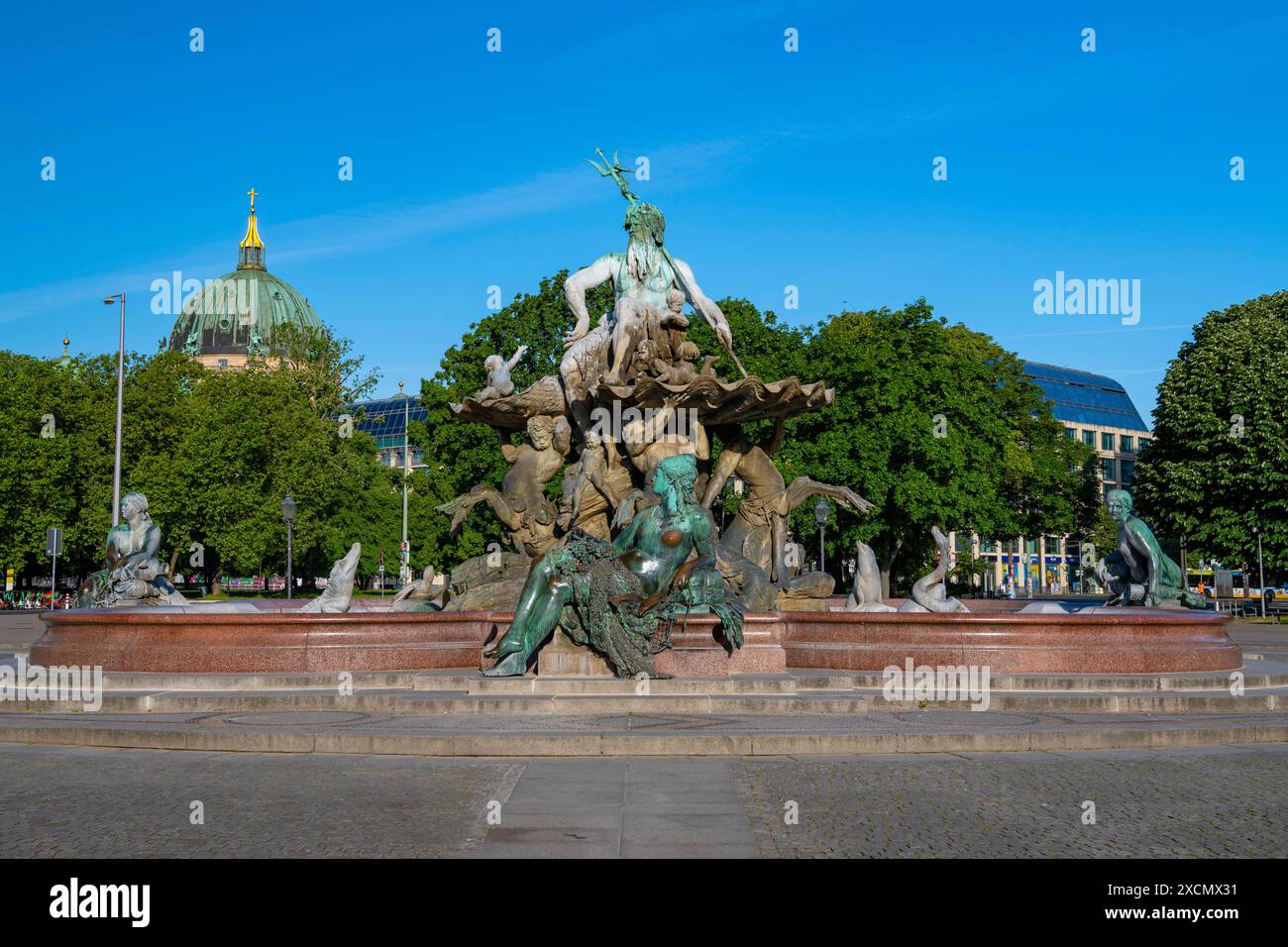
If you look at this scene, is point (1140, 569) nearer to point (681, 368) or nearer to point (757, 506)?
point (757, 506)

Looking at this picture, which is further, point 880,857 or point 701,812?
point 701,812

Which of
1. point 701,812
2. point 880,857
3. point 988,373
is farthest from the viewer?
point 988,373

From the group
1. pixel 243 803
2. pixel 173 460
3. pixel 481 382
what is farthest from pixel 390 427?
pixel 243 803

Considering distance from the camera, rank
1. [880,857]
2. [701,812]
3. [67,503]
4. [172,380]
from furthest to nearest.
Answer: [172,380], [67,503], [701,812], [880,857]

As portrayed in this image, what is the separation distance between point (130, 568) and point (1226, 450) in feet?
136

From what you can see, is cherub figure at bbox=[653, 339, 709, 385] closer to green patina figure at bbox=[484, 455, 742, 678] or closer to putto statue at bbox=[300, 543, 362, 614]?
putto statue at bbox=[300, 543, 362, 614]


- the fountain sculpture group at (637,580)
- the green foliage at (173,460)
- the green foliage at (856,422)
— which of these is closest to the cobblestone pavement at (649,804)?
the fountain sculpture group at (637,580)

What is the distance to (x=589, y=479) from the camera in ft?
64.4

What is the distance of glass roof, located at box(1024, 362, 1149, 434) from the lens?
117 meters
